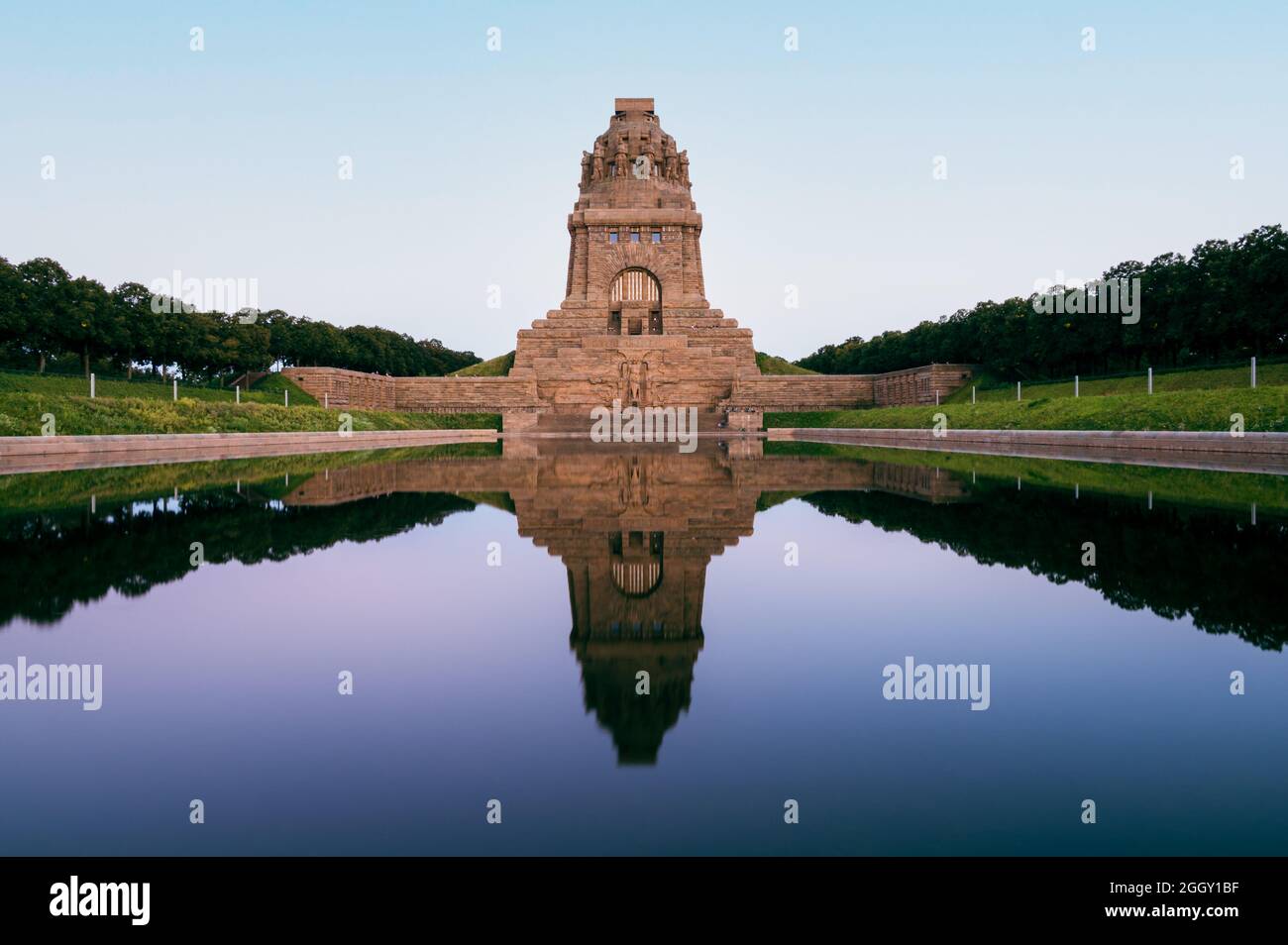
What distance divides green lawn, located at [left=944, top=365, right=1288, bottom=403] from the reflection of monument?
689 inches

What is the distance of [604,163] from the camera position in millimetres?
67938

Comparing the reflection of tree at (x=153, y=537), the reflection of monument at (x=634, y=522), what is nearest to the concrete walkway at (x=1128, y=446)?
the reflection of monument at (x=634, y=522)

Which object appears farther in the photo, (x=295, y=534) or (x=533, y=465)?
(x=533, y=465)

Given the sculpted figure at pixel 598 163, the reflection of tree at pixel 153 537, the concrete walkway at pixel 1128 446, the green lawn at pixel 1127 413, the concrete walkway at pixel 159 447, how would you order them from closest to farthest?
the reflection of tree at pixel 153 537
the concrete walkway at pixel 1128 446
the concrete walkway at pixel 159 447
the green lawn at pixel 1127 413
the sculpted figure at pixel 598 163

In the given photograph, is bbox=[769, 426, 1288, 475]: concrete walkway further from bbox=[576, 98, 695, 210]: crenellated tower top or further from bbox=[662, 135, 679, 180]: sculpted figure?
bbox=[662, 135, 679, 180]: sculpted figure

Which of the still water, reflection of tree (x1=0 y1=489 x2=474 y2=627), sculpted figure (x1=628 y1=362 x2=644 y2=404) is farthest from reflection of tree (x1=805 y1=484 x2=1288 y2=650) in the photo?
sculpted figure (x1=628 y1=362 x2=644 y2=404)

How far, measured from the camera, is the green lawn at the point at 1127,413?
814 inches

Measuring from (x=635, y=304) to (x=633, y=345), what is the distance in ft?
40.0

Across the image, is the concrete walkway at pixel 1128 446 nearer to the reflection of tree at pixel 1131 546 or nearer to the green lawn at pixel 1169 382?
the green lawn at pixel 1169 382

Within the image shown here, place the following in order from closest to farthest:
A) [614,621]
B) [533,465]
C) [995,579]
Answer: [614,621]
[995,579]
[533,465]

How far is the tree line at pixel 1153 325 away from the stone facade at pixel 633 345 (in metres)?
3.16

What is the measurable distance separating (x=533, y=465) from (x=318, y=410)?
21.4m
